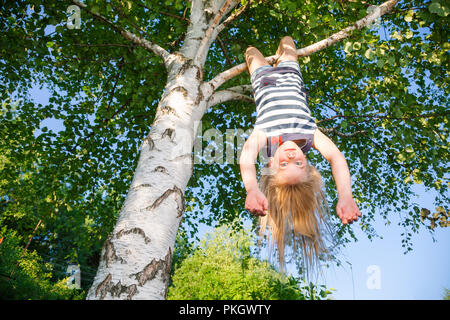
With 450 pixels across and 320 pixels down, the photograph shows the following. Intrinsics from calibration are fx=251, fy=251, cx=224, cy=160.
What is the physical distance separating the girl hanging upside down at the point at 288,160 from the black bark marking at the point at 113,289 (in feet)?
3.98

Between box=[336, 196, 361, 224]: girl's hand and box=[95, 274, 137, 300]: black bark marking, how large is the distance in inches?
63.1

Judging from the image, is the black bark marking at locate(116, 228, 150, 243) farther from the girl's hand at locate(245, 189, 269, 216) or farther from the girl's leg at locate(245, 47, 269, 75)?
the girl's leg at locate(245, 47, 269, 75)

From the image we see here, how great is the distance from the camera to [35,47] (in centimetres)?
398

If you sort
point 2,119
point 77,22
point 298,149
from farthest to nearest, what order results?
1. point 2,119
2. point 77,22
3. point 298,149

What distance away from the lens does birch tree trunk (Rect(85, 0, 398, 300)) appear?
1.63 metres

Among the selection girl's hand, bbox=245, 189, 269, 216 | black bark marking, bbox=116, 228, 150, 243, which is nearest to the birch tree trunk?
black bark marking, bbox=116, 228, 150, 243

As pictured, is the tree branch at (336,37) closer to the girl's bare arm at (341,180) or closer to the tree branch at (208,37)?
the tree branch at (208,37)

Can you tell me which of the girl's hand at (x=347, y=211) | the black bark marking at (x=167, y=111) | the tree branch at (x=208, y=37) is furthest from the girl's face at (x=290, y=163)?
the tree branch at (x=208, y=37)

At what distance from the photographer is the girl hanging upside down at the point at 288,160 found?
8.24 ft
